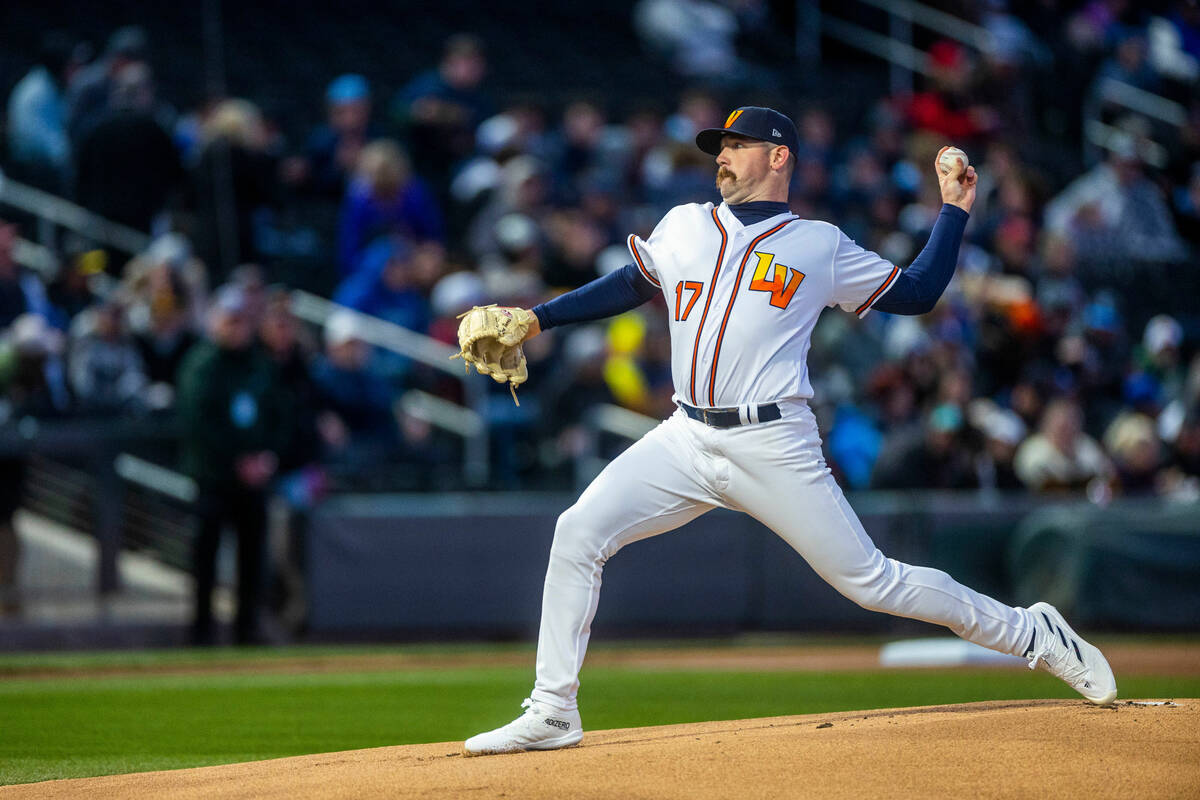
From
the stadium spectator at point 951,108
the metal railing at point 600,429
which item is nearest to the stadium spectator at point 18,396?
the metal railing at point 600,429

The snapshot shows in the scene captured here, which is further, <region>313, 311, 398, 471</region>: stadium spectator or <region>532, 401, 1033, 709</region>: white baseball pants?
<region>313, 311, 398, 471</region>: stadium spectator

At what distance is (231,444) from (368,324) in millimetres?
1929

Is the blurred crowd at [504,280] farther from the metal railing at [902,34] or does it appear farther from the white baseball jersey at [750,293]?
the white baseball jersey at [750,293]

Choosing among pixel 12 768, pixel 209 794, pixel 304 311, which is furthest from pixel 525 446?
pixel 209 794

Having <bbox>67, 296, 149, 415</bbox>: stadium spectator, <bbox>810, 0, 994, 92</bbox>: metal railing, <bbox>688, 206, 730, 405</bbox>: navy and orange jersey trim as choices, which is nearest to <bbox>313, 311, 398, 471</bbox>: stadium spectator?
<bbox>67, 296, 149, 415</bbox>: stadium spectator

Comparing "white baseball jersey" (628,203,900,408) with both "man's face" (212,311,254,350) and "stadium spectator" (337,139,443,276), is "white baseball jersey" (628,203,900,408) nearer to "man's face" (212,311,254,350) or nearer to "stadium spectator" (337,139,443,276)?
"man's face" (212,311,254,350)

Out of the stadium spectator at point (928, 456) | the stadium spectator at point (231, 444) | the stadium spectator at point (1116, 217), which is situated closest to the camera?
the stadium spectator at point (231, 444)

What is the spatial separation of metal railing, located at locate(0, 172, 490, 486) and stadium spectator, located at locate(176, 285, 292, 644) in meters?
1.26

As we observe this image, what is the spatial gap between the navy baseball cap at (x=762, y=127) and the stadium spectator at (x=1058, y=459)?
7724 millimetres

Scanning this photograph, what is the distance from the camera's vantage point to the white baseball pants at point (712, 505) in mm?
5211

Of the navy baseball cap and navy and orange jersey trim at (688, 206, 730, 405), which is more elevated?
the navy baseball cap

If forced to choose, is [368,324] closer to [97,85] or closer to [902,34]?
[97,85]

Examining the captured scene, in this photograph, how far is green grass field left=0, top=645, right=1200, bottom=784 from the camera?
687cm

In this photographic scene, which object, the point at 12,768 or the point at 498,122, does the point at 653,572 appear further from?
the point at 12,768
